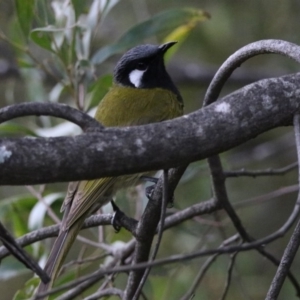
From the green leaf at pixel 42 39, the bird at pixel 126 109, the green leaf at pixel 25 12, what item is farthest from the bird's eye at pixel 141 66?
the green leaf at pixel 25 12

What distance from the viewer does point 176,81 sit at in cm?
551

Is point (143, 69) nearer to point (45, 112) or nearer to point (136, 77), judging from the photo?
point (136, 77)

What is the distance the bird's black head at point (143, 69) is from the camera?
11.6 feet

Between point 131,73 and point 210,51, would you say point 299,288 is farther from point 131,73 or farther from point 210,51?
Answer: point 210,51

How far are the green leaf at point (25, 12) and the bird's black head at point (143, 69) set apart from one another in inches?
18.9

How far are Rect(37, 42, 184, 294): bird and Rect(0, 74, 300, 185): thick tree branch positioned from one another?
4.01ft

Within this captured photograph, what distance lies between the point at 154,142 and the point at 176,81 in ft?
12.8

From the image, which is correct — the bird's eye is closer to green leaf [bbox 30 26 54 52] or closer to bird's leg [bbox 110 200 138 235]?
green leaf [bbox 30 26 54 52]

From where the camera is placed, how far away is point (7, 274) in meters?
3.51

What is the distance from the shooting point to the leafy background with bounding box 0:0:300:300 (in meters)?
3.60

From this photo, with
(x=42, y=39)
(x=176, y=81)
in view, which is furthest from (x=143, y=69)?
(x=176, y=81)

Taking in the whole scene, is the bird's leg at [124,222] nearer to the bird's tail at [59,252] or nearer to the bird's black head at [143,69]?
the bird's tail at [59,252]

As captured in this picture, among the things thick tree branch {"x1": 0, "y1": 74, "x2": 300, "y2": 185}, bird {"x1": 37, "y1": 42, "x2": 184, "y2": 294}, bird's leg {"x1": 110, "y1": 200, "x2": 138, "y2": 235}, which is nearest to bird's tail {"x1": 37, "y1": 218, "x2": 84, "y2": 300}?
bird {"x1": 37, "y1": 42, "x2": 184, "y2": 294}

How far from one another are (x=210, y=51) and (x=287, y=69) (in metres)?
0.76
